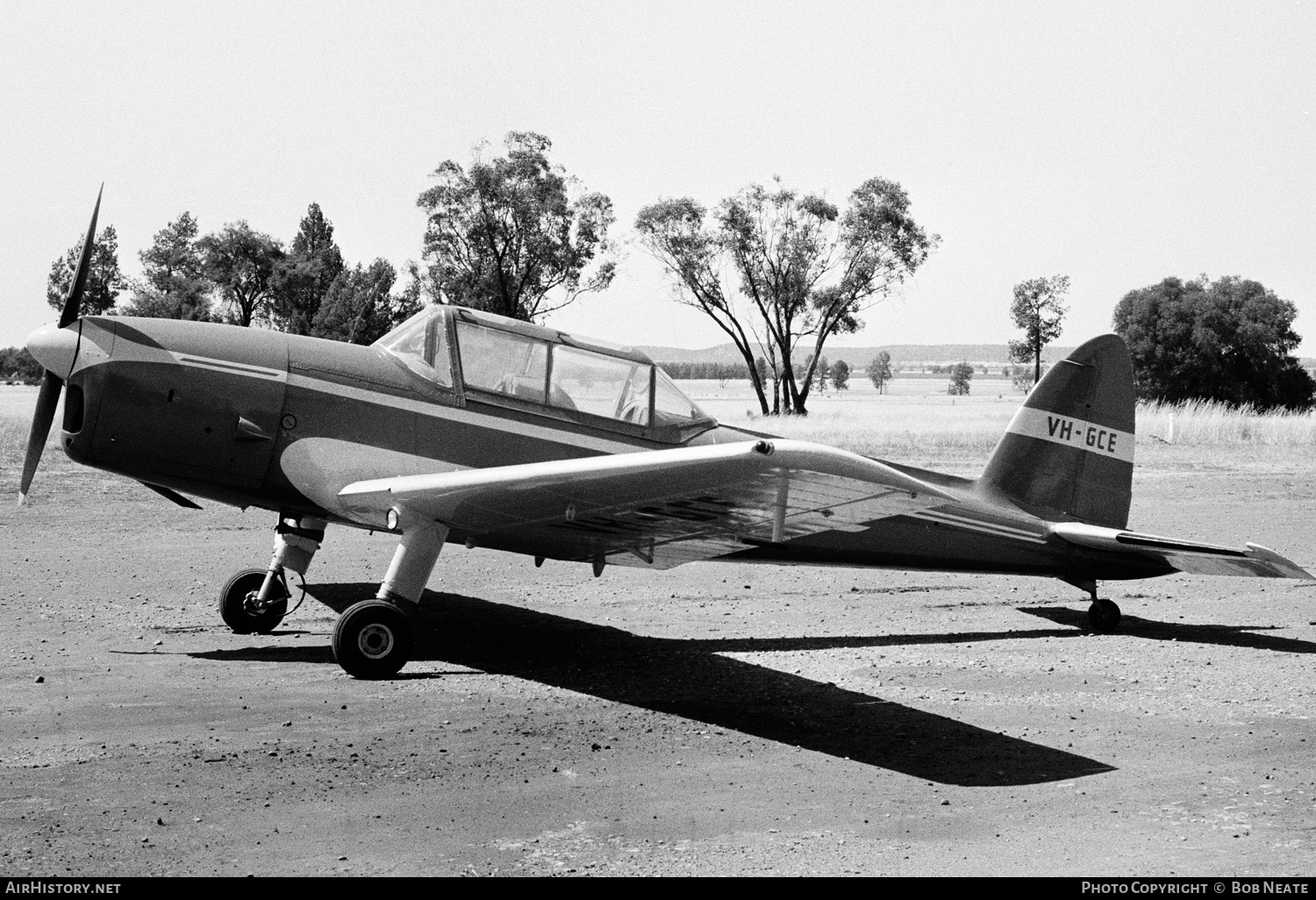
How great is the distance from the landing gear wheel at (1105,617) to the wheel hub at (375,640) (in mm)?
5416

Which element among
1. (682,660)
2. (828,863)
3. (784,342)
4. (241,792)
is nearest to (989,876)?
(828,863)

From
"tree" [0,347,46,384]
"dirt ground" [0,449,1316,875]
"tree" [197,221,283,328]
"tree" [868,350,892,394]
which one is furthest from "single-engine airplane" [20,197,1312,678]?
"tree" [868,350,892,394]

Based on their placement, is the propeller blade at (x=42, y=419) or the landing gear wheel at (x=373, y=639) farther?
the propeller blade at (x=42, y=419)

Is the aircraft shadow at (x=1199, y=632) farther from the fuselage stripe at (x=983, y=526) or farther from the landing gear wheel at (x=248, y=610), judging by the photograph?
the landing gear wheel at (x=248, y=610)

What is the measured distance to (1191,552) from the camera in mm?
8773

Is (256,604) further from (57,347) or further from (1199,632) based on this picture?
(1199,632)

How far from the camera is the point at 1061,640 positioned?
29.7 ft

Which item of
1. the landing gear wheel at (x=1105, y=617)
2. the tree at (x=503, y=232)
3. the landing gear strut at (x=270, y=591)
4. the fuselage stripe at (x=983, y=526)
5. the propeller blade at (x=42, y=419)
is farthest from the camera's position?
the tree at (x=503, y=232)

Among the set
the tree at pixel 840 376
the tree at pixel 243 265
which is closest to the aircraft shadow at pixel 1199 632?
the tree at pixel 243 265

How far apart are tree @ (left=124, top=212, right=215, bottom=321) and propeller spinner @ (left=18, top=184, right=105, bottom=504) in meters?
57.8

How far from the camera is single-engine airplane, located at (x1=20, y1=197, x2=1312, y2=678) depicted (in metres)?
7.09

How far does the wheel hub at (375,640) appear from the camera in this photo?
7.30 meters

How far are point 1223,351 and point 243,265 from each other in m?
50.2

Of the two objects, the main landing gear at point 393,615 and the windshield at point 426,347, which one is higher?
the windshield at point 426,347
